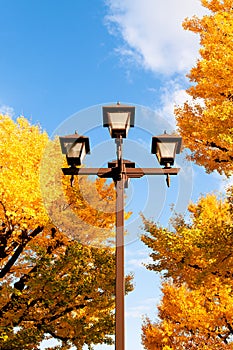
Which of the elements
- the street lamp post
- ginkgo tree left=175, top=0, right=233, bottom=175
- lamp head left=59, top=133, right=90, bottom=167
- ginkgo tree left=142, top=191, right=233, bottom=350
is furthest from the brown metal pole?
ginkgo tree left=175, top=0, right=233, bottom=175

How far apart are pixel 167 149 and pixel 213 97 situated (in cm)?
689

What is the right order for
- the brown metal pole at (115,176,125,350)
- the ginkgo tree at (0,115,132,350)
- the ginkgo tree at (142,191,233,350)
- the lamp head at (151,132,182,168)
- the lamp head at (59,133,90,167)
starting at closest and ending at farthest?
the brown metal pole at (115,176,125,350) < the lamp head at (59,133,90,167) < the lamp head at (151,132,182,168) < the ginkgo tree at (142,191,233,350) < the ginkgo tree at (0,115,132,350)

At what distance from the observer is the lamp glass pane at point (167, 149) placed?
627 centimetres

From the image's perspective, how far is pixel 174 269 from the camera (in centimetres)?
1152

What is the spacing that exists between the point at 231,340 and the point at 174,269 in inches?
189

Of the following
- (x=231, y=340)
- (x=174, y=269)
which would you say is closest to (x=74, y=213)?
(x=174, y=269)

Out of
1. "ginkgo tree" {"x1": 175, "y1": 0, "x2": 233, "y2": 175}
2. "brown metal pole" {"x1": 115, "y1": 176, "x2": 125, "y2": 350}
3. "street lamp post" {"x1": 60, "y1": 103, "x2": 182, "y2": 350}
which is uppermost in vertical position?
"ginkgo tree" {"x1": 175, "y1": 0, "x2": 233, "y2": 175}

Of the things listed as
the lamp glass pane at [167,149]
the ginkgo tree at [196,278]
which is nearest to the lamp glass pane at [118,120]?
the lamp glass pane at [167,149]

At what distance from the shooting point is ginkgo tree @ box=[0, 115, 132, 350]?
11398mm

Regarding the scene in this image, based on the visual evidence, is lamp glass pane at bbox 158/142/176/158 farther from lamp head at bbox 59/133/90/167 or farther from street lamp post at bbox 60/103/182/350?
lamp head at bbox 59/133/90/167

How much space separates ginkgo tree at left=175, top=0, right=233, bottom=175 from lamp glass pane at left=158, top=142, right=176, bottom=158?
149 inches

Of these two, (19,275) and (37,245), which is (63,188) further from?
(19,275)

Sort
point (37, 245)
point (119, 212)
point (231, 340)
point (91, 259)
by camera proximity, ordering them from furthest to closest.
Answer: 1. point (231, 340)
2. point (91, 259)
3. point (37, 245)
4. point (119, 212)

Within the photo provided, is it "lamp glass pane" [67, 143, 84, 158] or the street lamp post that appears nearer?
the street lamp post
